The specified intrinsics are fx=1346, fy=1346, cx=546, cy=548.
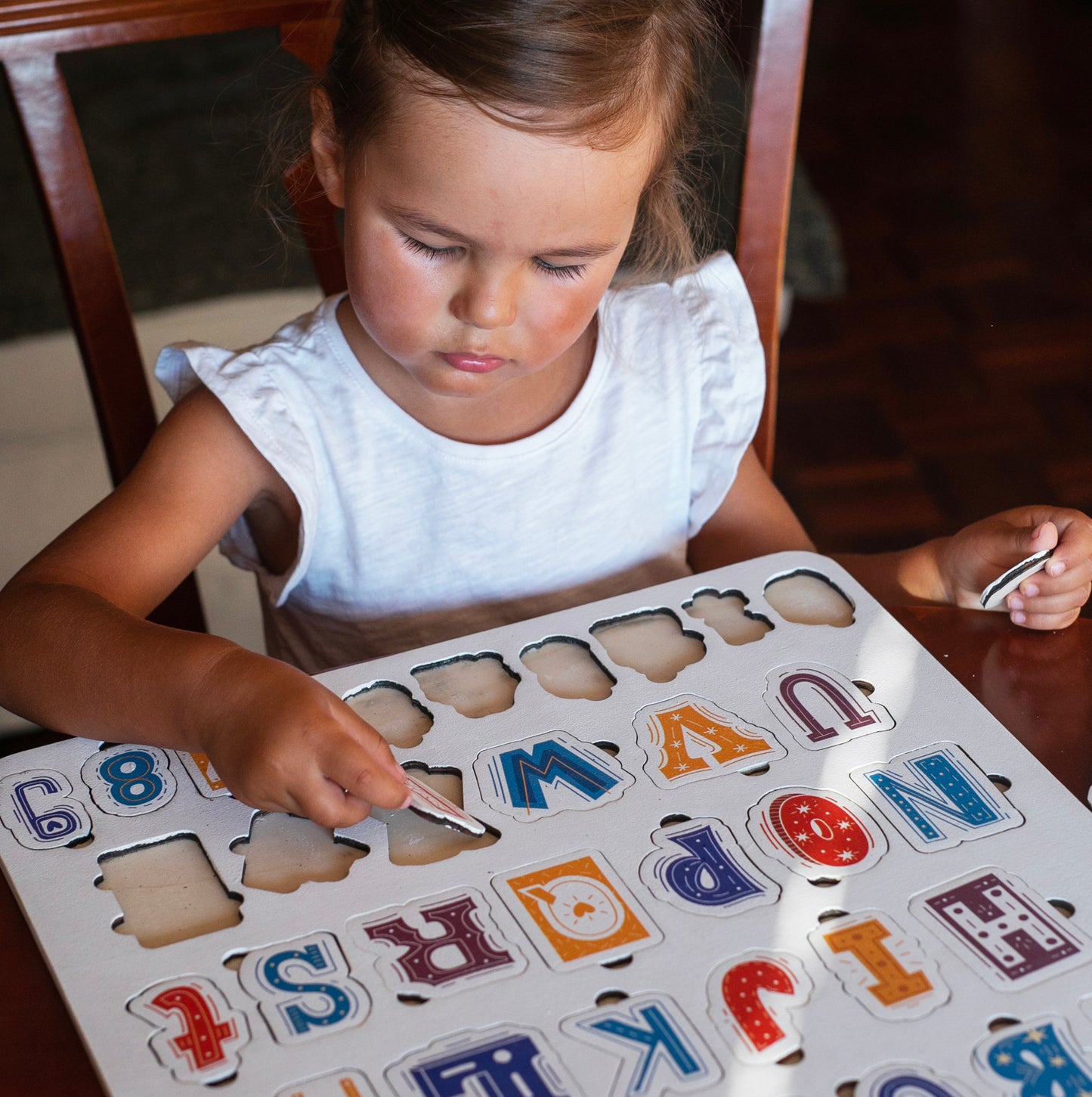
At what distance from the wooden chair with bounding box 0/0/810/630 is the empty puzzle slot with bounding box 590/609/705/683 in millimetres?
351

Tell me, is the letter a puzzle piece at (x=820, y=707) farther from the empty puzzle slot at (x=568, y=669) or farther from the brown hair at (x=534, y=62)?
the brown hair at (x=534, y=62)

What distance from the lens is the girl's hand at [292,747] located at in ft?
1.76

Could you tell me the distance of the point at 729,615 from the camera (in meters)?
0.67

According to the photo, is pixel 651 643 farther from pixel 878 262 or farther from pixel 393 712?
pixel 878 262

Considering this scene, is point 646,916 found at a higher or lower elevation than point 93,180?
lower

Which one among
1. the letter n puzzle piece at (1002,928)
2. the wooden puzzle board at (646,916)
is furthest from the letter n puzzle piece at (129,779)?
the letter n puzzle piece at (1002,928)

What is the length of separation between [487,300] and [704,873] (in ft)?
1.01

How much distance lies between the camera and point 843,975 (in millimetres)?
475

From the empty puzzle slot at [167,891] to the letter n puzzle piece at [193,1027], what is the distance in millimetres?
25

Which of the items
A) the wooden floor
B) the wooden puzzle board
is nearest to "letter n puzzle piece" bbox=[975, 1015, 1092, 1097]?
the wooden puzzle board

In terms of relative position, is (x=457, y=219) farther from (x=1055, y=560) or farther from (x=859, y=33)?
(x=859, y=33)

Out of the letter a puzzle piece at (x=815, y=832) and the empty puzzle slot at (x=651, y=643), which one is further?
the empty puzzle slot at (x=651, y=643)

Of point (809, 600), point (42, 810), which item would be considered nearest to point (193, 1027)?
point (42, 810)

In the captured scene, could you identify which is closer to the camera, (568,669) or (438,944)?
(438,944)
